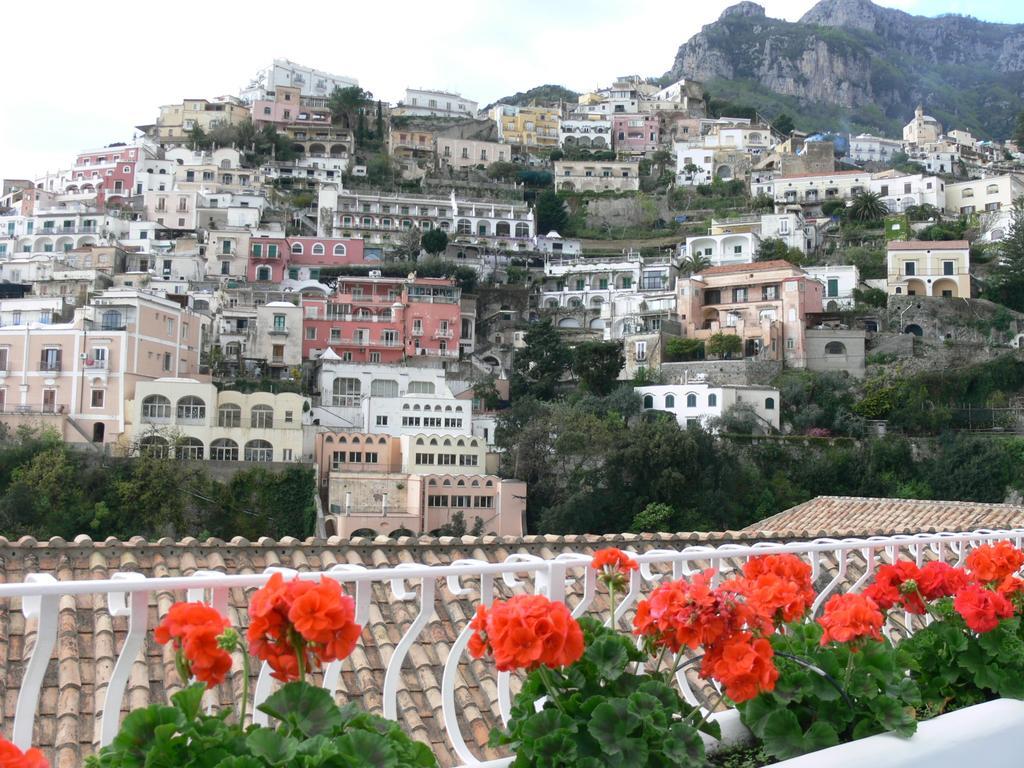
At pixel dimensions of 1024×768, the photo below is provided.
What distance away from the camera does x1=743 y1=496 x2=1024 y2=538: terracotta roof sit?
1390 centimetres

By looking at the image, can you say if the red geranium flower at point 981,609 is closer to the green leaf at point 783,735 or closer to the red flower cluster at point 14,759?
the green leaf at point 783,735

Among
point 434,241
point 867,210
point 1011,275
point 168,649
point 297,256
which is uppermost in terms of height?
point 867,210

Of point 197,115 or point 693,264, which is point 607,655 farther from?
point 197,115

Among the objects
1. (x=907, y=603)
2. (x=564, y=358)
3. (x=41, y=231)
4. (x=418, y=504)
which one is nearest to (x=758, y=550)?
(x=907, y=603)

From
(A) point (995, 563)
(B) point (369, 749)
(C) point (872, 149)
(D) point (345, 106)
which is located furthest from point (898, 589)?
(C) point (872, 149)

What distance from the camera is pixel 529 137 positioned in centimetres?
9594

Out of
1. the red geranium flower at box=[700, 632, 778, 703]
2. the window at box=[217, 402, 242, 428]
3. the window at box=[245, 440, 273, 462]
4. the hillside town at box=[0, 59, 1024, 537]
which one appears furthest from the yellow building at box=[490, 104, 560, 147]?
the red geranium flower at box=[700, 632, 778, 703]

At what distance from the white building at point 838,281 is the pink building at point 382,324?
2112cm

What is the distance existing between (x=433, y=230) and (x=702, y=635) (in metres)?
63.2

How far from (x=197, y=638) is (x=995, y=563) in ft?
11.4

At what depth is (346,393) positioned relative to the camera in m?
45.9

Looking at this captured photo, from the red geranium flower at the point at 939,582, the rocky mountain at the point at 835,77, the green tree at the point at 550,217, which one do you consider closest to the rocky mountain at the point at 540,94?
the rocky mountain at the point at 835,77

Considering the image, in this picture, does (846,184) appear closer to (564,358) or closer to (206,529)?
(564,358)

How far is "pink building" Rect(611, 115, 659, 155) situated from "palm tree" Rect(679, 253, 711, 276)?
3394 centimetres
